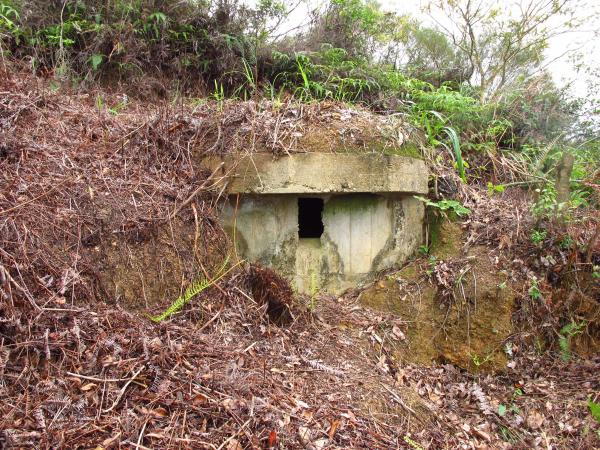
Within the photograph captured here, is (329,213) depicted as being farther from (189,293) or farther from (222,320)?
(189,293)

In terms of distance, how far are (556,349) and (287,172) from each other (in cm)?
284

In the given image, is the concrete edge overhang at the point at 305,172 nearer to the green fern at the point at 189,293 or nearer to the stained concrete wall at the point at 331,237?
the stained concrete wall at the point at 331,237

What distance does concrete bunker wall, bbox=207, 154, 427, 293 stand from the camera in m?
4.08

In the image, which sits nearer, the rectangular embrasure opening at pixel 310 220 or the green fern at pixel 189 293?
the green fern at pixel 189 293

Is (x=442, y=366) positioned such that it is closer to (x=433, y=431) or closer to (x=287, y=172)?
(x=433, y=431)

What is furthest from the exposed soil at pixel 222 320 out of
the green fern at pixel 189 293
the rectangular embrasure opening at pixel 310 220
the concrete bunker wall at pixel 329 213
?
the rectangular embrasure opening at pixel 310 220

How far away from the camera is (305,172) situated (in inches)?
161

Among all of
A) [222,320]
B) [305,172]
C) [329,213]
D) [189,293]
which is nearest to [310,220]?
[329,213]

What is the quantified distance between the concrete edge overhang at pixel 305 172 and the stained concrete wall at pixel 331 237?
0.21m

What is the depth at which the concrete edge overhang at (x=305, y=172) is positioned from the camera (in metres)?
4.06

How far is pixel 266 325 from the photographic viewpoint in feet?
11.8

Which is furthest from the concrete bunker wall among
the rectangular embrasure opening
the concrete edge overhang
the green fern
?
the green fern

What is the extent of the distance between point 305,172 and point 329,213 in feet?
1.76

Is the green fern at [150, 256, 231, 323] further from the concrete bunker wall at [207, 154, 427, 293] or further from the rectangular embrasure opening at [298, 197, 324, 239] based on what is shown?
the rectangular embrasure opening at [298, 197, 324, 239]
